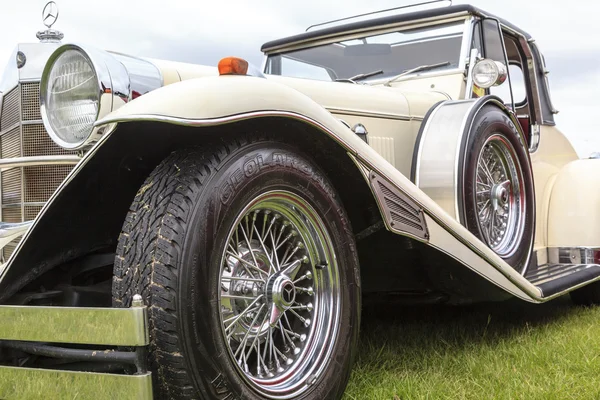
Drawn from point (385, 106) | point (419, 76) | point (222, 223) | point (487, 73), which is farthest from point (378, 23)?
point (222, 223)

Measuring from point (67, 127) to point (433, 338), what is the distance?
2117 mm

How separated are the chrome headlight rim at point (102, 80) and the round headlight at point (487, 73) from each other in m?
2.29

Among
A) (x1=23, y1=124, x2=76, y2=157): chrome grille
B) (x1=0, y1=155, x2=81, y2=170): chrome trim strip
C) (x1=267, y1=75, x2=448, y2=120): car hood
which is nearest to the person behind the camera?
(x1=0, y1=155, x2=81, y2=170): chrome trim strip

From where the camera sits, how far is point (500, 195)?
3625 millimetres

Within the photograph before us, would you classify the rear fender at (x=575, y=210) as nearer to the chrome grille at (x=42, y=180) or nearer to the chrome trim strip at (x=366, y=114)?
the chrome trim strip at (x=366, y=114)

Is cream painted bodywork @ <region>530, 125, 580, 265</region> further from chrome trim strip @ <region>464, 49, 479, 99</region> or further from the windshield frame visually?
the windshield frame

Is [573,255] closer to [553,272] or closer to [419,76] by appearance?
[553,272]

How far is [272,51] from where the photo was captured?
477 cm

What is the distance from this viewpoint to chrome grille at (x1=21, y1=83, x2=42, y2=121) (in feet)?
10.1

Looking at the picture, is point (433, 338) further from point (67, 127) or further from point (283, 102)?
point (67, 127)

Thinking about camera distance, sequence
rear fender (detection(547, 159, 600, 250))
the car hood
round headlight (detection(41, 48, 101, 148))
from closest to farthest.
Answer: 1. round headlight (detection(41, 48, 101, 148))
2. the car hood
3. rear fender (detection(547, 159, 600, 250))

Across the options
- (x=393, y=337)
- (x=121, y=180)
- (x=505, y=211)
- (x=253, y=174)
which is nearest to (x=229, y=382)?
(x=253, y=174)

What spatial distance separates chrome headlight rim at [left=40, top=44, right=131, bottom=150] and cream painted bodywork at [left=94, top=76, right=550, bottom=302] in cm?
29

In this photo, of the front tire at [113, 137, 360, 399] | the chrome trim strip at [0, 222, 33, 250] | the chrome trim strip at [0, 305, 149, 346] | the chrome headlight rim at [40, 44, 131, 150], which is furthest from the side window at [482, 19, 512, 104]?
the chrome trim strip at [0, 305, 149, 346]
